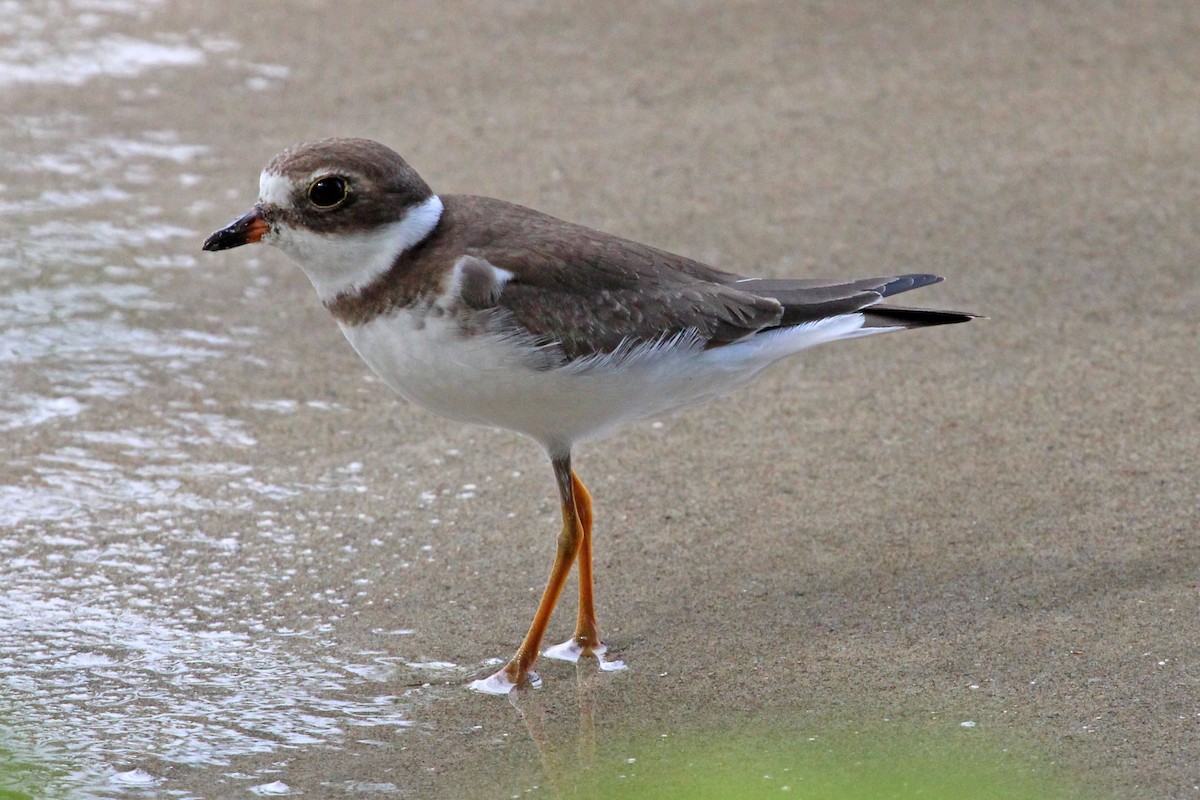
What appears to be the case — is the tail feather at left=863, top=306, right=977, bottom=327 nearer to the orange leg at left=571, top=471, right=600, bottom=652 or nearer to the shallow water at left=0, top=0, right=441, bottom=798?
the orange leg at left=571, top=471, right=600, bottom=652

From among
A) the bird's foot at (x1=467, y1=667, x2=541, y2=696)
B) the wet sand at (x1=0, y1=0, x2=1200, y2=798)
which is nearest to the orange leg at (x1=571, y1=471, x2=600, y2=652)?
the wet sand at (x1=0, y1=0, x2=1200, y2=798)

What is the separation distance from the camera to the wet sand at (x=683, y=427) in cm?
411

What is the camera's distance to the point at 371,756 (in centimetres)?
389

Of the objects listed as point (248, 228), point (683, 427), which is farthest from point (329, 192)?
point (683, 427)

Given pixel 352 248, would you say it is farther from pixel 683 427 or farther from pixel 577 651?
pixel 683 427

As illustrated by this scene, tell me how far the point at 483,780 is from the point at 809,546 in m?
1.53

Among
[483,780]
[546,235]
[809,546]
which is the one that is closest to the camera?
[483,780]

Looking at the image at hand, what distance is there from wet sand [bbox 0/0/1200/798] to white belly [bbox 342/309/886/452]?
0.64 meters

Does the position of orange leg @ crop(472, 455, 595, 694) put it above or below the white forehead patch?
below

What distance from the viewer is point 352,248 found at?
4.13 metres

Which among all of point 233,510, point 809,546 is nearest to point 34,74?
point 233,510

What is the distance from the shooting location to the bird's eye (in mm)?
4102

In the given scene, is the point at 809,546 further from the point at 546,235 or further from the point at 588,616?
the point at 546,235

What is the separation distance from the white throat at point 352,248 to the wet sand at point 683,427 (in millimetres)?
1068
